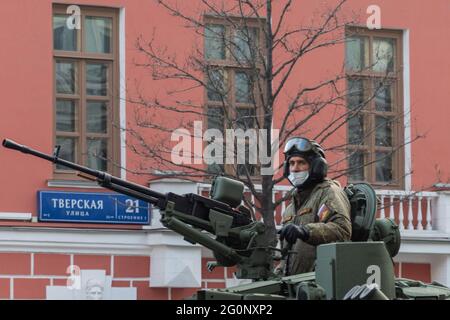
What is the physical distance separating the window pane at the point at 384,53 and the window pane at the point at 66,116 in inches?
176

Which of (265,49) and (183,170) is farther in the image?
(183,170)

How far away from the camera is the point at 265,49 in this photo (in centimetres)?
1962

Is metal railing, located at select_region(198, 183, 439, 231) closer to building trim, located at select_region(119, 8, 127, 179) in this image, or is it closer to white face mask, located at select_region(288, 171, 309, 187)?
building trim, located at select_region(119, 8, 127, 179)

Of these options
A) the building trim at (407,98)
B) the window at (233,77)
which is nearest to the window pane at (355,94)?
the window at (233,77)

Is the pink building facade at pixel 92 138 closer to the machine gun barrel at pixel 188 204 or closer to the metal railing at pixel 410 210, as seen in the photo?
the metal railing at pixel 410 210

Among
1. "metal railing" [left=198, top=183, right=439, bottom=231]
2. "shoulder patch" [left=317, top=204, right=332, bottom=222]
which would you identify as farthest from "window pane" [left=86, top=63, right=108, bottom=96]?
"shoulder patch" [left=317, top=204, right=332, bottom=222]

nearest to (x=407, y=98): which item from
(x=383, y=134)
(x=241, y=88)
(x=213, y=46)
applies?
(x=383, y=134)

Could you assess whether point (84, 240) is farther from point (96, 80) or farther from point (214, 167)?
point (214, 167)

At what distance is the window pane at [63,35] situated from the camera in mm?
21875

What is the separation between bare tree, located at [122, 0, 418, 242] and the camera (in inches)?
752

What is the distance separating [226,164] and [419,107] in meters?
5.17

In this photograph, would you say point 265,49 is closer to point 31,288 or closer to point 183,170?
point 183,170

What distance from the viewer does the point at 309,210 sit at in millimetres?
10641
